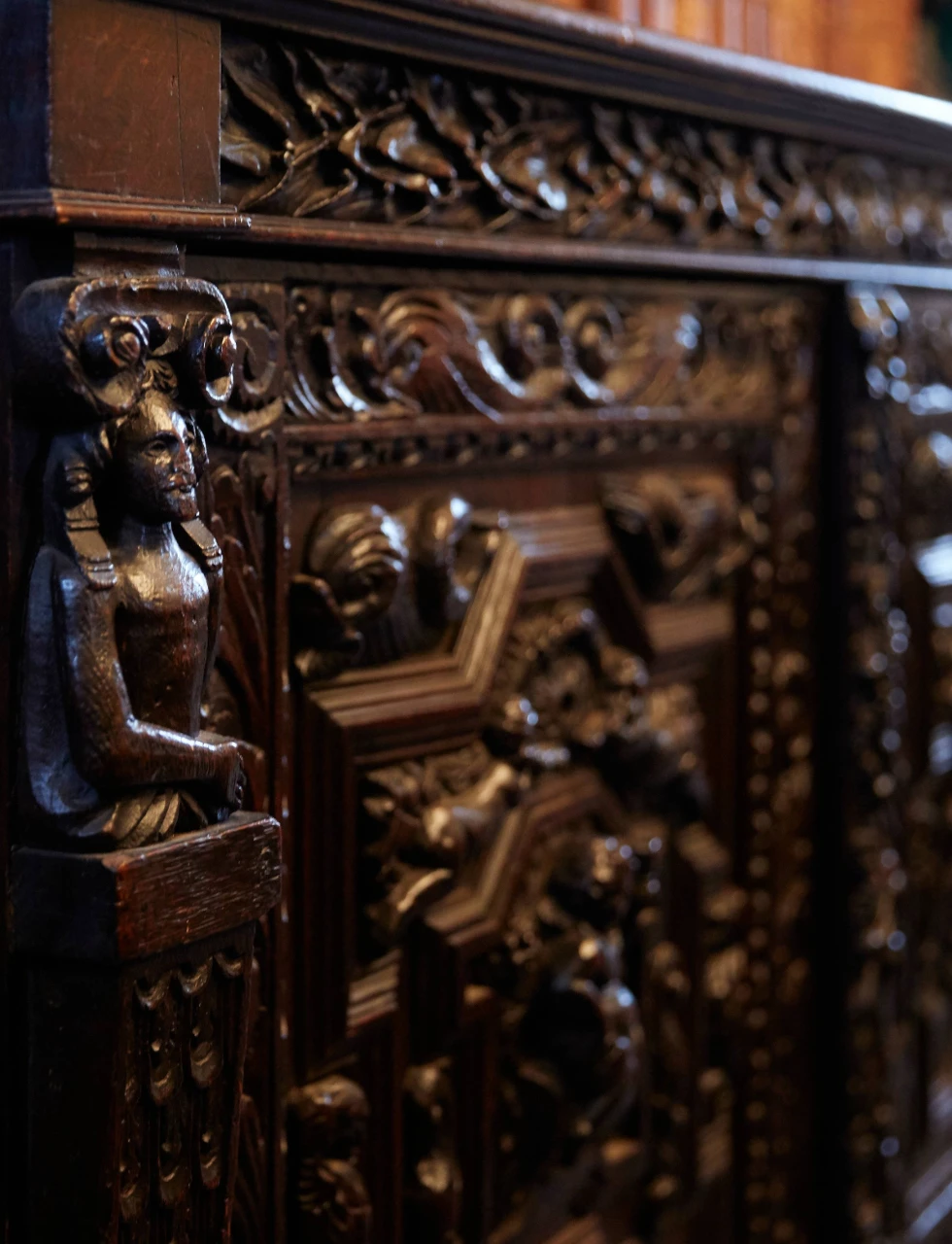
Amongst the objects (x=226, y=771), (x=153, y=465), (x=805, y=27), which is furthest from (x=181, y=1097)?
(x=805, y=27)

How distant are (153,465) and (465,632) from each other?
0.37 metres

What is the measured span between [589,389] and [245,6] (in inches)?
16.9

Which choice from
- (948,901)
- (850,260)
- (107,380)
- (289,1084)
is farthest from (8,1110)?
(948,901)

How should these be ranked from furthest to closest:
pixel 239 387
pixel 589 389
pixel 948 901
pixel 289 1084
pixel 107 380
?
pixel 948 901, pixel 589 389, pixel 289 1084, pixel 239 387, pixel 107 380

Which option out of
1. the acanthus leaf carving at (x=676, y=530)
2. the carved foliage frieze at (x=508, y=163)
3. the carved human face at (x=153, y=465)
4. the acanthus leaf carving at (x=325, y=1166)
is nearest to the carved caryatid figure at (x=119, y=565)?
the carved human face at (x=153, y=465)

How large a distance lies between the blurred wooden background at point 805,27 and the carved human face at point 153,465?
0.68 metres

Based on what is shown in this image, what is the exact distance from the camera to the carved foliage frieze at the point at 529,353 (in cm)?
83

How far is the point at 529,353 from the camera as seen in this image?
3.26 feet

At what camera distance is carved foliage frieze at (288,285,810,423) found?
0.83m

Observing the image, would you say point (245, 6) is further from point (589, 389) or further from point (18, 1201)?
point (18, 1201)

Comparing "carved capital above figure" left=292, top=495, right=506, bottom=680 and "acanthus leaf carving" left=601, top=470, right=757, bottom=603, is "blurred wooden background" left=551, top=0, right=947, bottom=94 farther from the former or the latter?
"carved capital above figure" left=292, top=495, right=506, bottom=680

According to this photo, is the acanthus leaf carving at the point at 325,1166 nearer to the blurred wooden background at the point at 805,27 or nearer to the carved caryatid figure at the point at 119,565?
the carved caryatid figure at the point at 119,565

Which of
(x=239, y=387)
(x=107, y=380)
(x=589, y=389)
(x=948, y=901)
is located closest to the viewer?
(x=107, y=380)

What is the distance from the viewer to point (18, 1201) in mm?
676
